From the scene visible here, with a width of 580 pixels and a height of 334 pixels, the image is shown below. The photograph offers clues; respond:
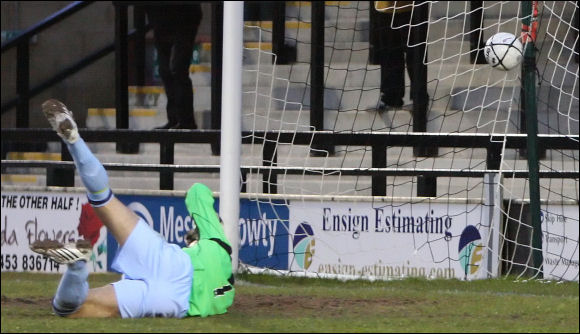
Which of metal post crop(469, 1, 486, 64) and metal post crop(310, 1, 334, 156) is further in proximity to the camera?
metal post crop(469, 1, 486, 64)

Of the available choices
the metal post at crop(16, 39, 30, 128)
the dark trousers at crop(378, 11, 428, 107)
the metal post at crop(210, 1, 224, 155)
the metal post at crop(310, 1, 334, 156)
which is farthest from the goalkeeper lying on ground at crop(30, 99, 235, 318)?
the metal post at crop(16, 39, 30, 128)

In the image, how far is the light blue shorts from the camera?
22.6 ft

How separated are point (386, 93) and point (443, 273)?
2676mm

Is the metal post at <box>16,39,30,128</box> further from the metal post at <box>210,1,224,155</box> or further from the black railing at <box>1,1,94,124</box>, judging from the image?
the metal post at <box>210,1,224,155</box>

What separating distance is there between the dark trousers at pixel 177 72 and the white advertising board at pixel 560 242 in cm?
449

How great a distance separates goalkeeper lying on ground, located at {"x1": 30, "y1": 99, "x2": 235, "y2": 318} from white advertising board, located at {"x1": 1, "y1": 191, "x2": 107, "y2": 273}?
399 cm

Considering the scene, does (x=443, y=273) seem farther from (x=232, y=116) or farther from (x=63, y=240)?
(x=63, y=240)

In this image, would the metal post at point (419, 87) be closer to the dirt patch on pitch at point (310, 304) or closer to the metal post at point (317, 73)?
the metal post at point (317, 73)

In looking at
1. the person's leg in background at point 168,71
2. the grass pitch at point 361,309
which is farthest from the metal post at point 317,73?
the grass pitch at point 361,309

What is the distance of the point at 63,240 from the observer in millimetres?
11141

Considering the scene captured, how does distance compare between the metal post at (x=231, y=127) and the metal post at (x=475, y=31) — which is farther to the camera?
the metal post at (x=475, y=31)

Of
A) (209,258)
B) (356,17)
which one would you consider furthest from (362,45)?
(209,258)

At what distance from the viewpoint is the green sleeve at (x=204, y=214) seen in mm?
7385

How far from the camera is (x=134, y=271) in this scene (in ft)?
22.7
